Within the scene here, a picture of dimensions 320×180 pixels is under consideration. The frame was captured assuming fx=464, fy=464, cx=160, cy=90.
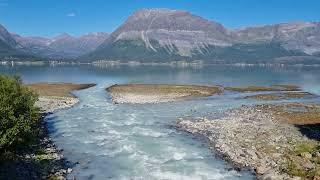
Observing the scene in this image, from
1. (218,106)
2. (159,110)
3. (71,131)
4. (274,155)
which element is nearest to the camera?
(274,155)

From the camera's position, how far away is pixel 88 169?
47438mm

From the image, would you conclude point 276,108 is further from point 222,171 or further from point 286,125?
point 222,171

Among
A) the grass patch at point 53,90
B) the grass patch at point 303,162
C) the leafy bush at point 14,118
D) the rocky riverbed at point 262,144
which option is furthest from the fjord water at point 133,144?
the grass patch at point 53,90

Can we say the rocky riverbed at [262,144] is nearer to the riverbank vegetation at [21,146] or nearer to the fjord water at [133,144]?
the fjord water at [133,144]

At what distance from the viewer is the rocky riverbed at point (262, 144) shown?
46000 mm

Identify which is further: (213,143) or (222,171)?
(213,143)

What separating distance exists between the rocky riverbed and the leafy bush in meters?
22.4

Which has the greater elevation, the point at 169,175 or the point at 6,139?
the point at 6,139

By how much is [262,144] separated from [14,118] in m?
29.4

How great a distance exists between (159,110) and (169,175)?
4736 centimetres

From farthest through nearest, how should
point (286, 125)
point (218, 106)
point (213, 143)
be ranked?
point (218, 106) → point (286, 125) → point (213, 143)

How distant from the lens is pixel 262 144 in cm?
5725

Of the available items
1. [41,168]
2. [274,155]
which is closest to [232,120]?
[274,155]

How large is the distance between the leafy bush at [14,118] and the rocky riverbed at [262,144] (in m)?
22.4
